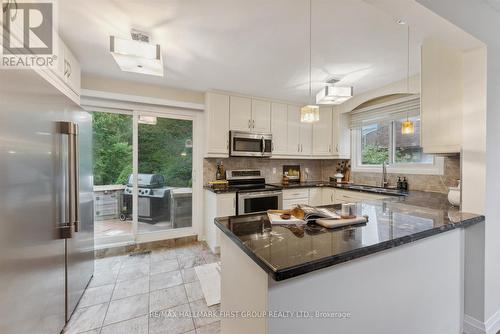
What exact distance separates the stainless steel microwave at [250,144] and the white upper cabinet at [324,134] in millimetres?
1040

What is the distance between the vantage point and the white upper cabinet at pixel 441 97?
5.44ft

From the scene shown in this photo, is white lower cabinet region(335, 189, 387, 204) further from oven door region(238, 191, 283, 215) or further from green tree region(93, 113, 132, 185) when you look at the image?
green tree region(93, 113, 132, 185)

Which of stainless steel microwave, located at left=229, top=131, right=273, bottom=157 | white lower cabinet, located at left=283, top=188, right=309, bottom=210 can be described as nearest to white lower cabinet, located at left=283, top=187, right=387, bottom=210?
white lower cabinet, located at left=283, top=188, right=309, bottom=210

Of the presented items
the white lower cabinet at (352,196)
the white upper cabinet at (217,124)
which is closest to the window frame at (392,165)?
the white lower cabinet at (352,196)

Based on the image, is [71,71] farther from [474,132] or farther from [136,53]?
[474,132]

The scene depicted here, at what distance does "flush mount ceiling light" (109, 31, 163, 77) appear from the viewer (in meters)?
1.69

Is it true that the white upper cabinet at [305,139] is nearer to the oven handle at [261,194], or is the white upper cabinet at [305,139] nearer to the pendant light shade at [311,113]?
the oven handle at [261,194]

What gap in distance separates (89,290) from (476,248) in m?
3.47

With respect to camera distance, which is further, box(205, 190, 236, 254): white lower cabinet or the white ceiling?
box(205, 190, 236, 254): white lower cabinet

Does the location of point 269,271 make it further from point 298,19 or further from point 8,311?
point 298,19

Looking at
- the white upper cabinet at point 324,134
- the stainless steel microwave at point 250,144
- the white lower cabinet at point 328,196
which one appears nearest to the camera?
the stainless steel microwave at point 250,144

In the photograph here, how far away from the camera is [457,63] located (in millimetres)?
1670

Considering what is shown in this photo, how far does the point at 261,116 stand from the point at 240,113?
0.40 m

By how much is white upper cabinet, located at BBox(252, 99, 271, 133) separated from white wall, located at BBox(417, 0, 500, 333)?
2.55 m
